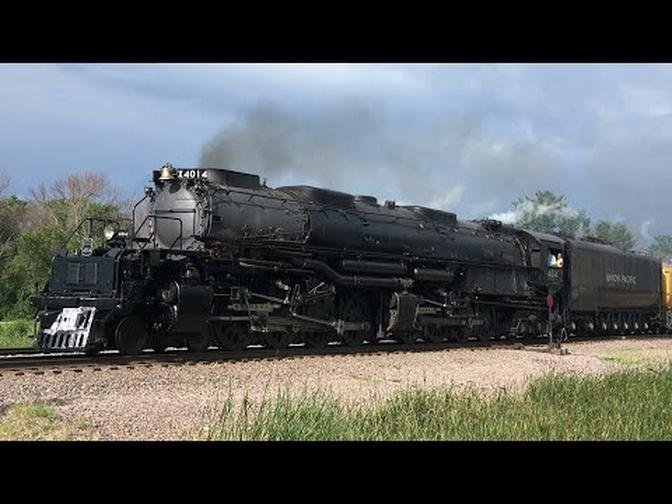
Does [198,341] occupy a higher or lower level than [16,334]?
higher

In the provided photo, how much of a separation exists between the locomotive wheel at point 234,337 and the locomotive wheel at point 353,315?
298 cm

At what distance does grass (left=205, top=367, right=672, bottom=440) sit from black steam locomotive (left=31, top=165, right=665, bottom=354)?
5.22 metres

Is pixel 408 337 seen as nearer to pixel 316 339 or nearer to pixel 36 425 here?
pixel 316 339

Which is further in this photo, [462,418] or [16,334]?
[16,334]

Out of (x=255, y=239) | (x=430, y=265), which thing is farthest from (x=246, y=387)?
(x=430, y=265)

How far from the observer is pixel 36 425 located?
26.0ft

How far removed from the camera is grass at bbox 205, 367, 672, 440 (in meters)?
7.35

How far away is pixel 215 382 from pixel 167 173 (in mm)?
6169

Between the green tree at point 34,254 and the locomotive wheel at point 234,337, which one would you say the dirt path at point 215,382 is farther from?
the green tree at point 34,254

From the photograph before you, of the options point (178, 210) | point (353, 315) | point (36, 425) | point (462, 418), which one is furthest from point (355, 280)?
point (36, 425)

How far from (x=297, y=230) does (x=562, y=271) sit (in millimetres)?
13698

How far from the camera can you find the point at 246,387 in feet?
35.6
